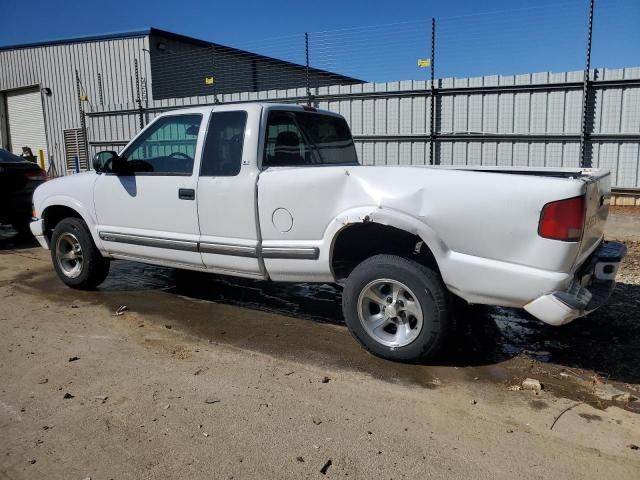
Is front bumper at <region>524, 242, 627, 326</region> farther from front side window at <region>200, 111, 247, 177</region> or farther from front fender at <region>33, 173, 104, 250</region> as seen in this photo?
front fender at <region>33, 173, 104, 250</region>

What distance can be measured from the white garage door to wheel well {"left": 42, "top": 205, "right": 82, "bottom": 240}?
20448 millimetres

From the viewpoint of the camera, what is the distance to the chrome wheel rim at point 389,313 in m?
3.92

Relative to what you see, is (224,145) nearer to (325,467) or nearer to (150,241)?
(150,241)

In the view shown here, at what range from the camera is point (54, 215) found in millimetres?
6258

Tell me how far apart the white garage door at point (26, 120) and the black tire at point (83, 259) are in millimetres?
20787

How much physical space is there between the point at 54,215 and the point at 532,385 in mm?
5270

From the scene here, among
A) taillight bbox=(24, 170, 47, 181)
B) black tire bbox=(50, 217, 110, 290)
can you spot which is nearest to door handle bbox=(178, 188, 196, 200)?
black tire bbox=(50, 217, 110, 290)

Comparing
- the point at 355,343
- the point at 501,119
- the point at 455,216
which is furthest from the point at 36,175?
the point at 501,119

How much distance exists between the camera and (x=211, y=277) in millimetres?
6832

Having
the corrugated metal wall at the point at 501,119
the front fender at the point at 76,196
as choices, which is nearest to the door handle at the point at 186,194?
the front fender at the point at 76,196

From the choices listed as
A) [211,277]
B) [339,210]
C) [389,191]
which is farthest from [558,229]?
[211,277]

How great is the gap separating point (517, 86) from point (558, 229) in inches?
348

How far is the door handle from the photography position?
15.9 ft

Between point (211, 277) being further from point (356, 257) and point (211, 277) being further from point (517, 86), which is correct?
point (517, 86)
